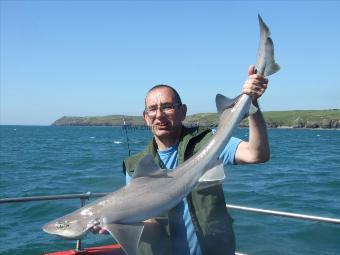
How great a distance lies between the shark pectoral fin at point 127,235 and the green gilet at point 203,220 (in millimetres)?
421

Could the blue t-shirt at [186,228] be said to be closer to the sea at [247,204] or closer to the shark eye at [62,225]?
the shark eye at [62,225]

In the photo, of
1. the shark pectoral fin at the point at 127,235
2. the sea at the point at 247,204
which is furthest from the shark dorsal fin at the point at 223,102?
the sea at the point at 247,204

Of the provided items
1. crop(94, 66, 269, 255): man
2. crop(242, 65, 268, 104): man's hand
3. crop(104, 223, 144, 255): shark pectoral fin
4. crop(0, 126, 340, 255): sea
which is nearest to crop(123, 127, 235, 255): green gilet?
crop(94, 66, 269, 255): man

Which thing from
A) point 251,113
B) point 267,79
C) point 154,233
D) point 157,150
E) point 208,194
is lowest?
point 154,233

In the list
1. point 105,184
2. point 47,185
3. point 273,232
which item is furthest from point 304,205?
point 47,185

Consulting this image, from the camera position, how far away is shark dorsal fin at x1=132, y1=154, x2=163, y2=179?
3.65m

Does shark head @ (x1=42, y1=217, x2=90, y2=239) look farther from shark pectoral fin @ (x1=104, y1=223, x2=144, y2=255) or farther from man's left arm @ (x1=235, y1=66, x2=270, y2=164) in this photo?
man's left arm @ (x1=235, y1=66, x2=270, y2=164)

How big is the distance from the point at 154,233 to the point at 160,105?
1098 mm

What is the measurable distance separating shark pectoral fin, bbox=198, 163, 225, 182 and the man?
157 mm

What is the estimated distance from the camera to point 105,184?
23.2 metres

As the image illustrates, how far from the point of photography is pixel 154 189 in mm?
3670

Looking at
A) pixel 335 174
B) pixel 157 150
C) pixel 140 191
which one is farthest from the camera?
pixel 335 174

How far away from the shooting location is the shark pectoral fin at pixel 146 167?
3.65m

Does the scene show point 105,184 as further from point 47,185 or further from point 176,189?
point 176,189
